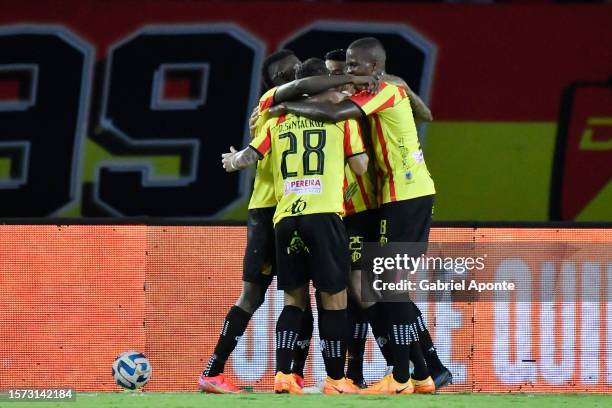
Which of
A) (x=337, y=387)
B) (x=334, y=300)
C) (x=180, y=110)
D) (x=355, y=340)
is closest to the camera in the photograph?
(x=334, y=300)

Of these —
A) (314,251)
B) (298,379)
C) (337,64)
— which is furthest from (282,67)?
(298,379)

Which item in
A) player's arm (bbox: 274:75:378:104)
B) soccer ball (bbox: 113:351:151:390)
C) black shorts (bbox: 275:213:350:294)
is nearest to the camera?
black shorts (bbox: 275:213:350:294)

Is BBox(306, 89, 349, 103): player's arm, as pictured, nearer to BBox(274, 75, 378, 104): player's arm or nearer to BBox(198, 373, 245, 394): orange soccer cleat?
BBox(274, 75, 378, 104): player's arm

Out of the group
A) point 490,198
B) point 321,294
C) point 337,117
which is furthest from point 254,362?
point 490,198

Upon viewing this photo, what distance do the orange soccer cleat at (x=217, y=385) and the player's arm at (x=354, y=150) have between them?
127 centimetres

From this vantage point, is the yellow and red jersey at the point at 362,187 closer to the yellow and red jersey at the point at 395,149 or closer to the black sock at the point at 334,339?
the yellow and red jersey at the point at 395,149

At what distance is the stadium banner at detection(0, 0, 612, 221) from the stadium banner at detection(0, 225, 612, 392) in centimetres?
418

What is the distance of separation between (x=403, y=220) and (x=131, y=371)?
1.76 m

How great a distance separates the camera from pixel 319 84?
616 centimetres

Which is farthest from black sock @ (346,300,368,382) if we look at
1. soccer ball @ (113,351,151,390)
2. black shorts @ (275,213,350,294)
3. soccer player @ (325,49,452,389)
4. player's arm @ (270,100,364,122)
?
soccer ball @ (113,351,151,390)

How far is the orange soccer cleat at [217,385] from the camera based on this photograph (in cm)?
651

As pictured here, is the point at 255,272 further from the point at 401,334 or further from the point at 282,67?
the point at 282,67

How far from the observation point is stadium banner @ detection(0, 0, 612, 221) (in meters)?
11.7

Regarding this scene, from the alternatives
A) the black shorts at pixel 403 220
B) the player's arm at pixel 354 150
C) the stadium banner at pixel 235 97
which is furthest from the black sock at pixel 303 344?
the stadium banner at pixel 235 97
